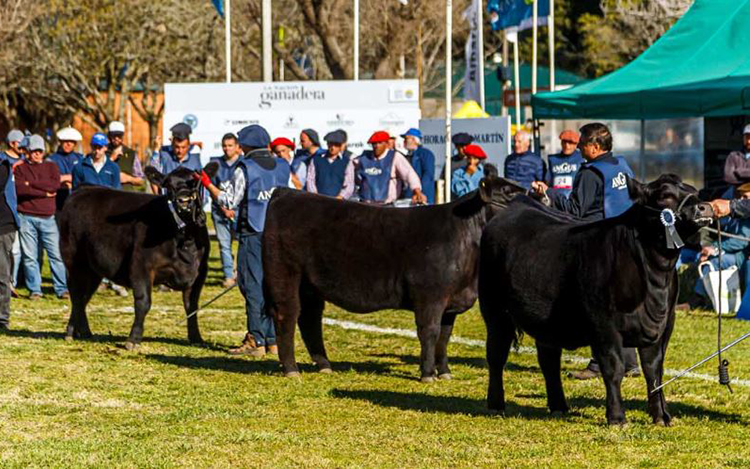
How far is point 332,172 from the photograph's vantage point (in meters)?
18.2

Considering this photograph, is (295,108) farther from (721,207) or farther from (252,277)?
(721,207)

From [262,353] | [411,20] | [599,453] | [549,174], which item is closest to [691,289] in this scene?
[549,174]

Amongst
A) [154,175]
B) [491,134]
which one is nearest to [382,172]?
→ [154,175]

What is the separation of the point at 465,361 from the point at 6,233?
220 inches

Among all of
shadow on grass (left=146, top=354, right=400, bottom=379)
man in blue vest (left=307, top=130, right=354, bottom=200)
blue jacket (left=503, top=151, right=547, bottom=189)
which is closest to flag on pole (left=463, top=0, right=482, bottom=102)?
man in blue vest (left=307, top=130, right=354, bottom=200)

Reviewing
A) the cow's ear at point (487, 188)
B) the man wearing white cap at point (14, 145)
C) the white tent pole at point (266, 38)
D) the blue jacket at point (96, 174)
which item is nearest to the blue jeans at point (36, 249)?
the man wearing white cap at point (14, 145)

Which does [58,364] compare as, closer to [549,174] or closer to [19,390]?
[19,390]

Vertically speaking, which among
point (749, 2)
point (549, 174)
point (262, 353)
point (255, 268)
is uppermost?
point (749, 2)

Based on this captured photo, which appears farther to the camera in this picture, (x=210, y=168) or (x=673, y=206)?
(x=210, y=168)

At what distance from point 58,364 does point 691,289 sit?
876 cm

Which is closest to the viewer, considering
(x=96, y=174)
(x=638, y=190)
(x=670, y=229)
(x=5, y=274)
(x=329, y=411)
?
(x=670, y=229)

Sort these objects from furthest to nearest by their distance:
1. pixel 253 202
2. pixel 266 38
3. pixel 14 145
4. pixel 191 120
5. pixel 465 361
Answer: pixel 266 38 → pixel 191 120 → pixel 14 145 → pixel 465 361 → pixel 253 202

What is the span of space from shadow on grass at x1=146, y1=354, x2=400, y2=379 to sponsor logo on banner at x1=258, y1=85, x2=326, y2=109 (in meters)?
11.5

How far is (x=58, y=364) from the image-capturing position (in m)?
12.1
